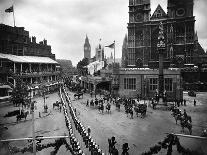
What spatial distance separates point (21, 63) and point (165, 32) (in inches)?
1437

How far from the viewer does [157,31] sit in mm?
54656

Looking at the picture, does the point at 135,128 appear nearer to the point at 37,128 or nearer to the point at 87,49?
the point at 37,128

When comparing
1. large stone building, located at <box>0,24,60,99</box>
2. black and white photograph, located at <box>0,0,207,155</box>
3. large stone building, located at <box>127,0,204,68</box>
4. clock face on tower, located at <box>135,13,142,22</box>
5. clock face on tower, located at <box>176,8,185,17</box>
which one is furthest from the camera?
clock face on tower, located at <box>135,13,142,22</box>

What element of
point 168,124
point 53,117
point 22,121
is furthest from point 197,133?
point 22,121

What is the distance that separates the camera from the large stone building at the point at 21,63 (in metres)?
37.3

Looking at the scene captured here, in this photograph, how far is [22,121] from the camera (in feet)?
81.4

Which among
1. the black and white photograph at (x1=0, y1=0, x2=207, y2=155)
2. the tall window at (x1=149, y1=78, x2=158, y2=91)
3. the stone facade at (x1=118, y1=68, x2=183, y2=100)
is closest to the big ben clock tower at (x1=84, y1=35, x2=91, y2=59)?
the black and white photograph at (x1=0, y1=0, x2=207, y2=155)

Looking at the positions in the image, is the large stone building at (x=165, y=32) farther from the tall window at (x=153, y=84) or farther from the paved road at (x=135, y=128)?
the paved road at (x=135, y=128)

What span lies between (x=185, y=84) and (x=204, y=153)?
3883cm

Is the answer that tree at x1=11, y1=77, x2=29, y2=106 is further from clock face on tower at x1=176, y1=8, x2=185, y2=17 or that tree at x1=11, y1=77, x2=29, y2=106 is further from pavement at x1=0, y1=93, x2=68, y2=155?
clock face on tower at x1=176, y1=8, x2=185, y2=17

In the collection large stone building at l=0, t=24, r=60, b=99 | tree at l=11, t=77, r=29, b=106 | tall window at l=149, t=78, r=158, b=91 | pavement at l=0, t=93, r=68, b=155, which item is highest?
large stone building at l=0, t=24, r=60, b=99

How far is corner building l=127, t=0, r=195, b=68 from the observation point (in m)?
50.5

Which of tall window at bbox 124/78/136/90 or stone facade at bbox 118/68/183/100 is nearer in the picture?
stone facade at bbox 118/68/183/100

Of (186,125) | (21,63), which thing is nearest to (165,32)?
(21,63)
